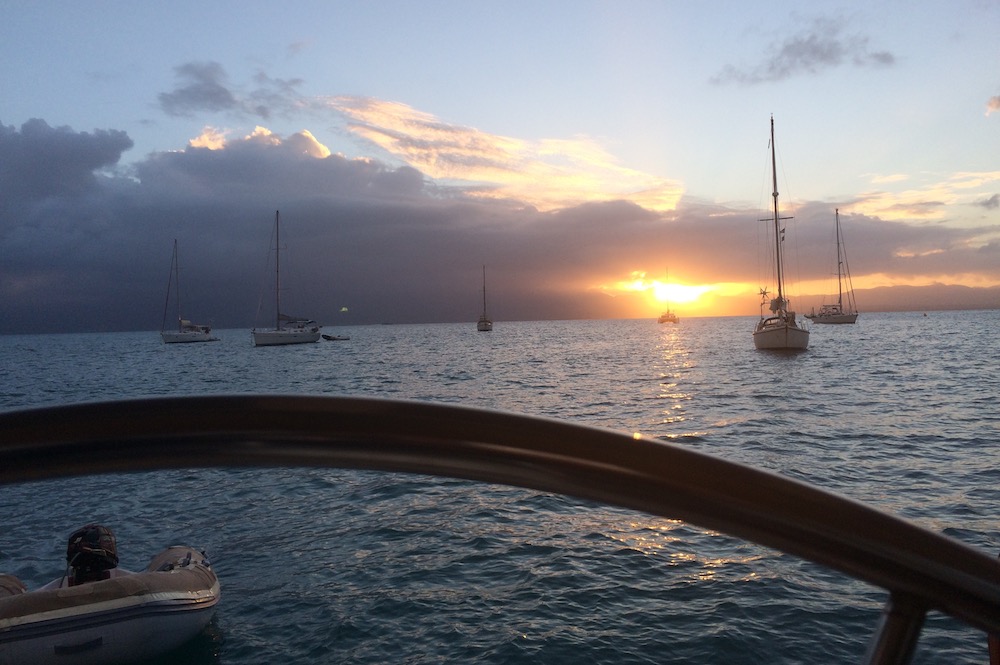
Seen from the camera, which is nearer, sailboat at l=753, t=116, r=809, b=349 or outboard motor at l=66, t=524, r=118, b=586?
outboard motor at l=66, t=524, r=118, b=586

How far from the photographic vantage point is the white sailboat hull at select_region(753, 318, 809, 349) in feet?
135

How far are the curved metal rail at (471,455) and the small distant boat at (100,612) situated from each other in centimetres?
574


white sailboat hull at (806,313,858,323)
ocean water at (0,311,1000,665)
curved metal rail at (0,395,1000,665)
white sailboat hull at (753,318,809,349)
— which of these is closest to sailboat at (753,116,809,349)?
white sailboat hull at (753,318,809,349)

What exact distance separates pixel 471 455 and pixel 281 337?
78159 mm

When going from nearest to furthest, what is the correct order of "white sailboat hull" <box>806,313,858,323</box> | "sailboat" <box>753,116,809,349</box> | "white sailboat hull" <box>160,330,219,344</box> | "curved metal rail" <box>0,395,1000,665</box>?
"curved metal rail" <box>0,395,1000,665</box>
"sailboat" <box>753,116,809,349</box>
"white sailboat hull" <box>160,330,219,344</box>
"white sailboat hull" <box>806,313,858,323</box>

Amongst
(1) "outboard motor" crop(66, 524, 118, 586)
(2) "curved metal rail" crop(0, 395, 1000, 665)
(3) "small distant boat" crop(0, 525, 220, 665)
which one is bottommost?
(3) "small distant boat" crop(0, 525, 220, 665)

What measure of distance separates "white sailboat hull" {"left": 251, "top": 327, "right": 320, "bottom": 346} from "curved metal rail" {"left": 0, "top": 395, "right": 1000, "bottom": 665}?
77529 mm

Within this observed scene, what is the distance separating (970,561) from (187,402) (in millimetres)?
744

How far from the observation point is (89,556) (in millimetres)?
5574

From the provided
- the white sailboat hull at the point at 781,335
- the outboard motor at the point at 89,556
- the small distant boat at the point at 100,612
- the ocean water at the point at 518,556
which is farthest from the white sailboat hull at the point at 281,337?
the outboard motor at the point at 89,556

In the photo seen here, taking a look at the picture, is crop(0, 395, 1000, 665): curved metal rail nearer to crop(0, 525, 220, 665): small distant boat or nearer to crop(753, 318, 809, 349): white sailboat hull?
crop(0, 525, 220, 665): small distant boat

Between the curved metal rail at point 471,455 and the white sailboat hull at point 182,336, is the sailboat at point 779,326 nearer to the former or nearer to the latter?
the curved metal rail at point 471,455

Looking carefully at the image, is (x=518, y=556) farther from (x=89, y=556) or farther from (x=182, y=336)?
(x=182, y=336)

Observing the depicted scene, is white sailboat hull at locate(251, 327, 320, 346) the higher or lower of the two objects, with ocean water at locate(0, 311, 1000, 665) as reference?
higher
